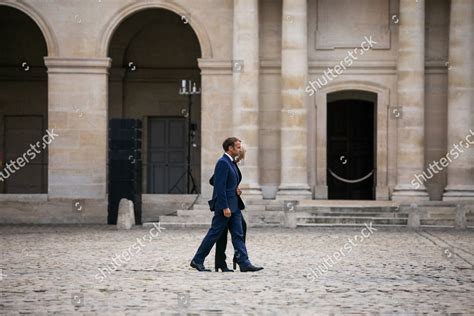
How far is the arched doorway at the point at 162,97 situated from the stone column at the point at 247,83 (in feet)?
24.4

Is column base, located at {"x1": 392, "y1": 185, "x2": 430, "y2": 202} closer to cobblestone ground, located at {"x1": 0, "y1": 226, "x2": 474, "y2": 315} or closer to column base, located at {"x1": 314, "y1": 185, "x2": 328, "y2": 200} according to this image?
column base, located at {"x1": 314, "y1": 185, "x2": 328, "y2": 200}

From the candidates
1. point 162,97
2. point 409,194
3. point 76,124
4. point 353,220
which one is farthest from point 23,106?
point 353,220

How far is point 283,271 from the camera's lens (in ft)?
52.6

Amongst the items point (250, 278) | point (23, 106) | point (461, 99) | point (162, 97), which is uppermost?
point (162, 97)

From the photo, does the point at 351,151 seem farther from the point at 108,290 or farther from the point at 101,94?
the point at 108,290

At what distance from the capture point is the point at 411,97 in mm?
31016

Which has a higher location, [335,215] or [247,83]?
[247,83]

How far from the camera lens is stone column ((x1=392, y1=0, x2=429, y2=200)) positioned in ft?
101

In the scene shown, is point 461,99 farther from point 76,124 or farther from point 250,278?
point 250,278

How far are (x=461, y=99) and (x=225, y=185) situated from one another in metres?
16.5

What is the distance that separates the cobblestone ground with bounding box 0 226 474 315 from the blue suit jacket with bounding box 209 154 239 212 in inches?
40.5

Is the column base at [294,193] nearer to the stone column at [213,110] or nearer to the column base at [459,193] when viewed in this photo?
the stone column at [213,110]

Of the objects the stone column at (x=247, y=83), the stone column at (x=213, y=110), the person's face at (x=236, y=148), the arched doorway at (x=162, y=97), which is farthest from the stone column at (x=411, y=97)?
the person's face at (x=236, y=148)
